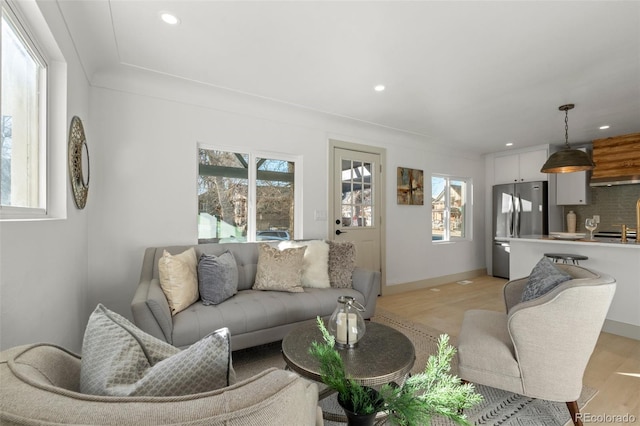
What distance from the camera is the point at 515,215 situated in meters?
5.34

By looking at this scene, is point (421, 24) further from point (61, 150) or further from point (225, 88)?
point (61, 150)

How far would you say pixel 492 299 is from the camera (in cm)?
417

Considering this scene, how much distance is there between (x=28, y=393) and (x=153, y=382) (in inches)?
7.8

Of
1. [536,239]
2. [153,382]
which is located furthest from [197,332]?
[536,239]

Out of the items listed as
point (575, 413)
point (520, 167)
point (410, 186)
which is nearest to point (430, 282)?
point (410, 186)

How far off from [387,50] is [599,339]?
335 centimetres

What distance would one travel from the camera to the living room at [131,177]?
151cm

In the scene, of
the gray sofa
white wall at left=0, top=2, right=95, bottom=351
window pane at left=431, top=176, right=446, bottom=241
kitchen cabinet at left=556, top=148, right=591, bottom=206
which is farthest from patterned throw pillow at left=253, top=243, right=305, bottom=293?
kitchen cabinet at left=556, top=148, right=591, bottom=206

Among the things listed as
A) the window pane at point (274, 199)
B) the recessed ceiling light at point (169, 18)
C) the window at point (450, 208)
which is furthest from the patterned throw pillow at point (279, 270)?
the window at point (450, 208)

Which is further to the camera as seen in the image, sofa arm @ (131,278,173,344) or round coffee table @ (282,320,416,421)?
sofa arm @ (131,278,173,344)

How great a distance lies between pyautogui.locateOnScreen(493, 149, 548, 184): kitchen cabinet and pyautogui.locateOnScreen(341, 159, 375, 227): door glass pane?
9.89ft

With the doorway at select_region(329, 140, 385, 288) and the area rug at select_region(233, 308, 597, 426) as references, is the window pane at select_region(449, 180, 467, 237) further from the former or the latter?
the area rug at select_region(233, 308, 597, 426)

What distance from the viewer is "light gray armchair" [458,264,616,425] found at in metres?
1.54

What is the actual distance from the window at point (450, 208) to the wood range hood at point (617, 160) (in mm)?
1848
